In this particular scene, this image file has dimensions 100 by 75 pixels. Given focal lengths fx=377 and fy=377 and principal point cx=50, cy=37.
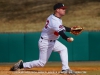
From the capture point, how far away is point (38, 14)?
83.6ft

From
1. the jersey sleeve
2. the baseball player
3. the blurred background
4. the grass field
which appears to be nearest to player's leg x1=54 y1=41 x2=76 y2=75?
the baseball player

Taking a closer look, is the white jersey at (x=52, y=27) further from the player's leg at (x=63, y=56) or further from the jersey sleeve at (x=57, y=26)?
the player's leg at (x=63, y=56)

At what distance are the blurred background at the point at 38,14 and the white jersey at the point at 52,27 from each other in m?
12.2

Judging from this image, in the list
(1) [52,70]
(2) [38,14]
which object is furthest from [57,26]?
(2) [38,14]

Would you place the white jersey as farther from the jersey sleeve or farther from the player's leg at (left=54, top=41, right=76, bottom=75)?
the player's leg at (left=54, top=41, right=76, bottom=75)

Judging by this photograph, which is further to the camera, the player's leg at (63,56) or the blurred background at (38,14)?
the blurred background at (38,14)

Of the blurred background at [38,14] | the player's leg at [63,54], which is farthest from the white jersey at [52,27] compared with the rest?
the blurred background at [38,14]

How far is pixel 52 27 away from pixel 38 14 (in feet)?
54.4

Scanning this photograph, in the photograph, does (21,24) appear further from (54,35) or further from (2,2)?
(54,35)

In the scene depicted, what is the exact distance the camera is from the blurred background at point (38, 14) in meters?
22.5

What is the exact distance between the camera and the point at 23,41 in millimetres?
16891

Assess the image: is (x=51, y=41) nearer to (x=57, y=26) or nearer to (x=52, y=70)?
(x=57, y=26)

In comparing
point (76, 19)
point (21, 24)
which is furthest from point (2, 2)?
point (76, 19)

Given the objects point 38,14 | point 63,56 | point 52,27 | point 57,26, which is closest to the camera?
point 57,26
